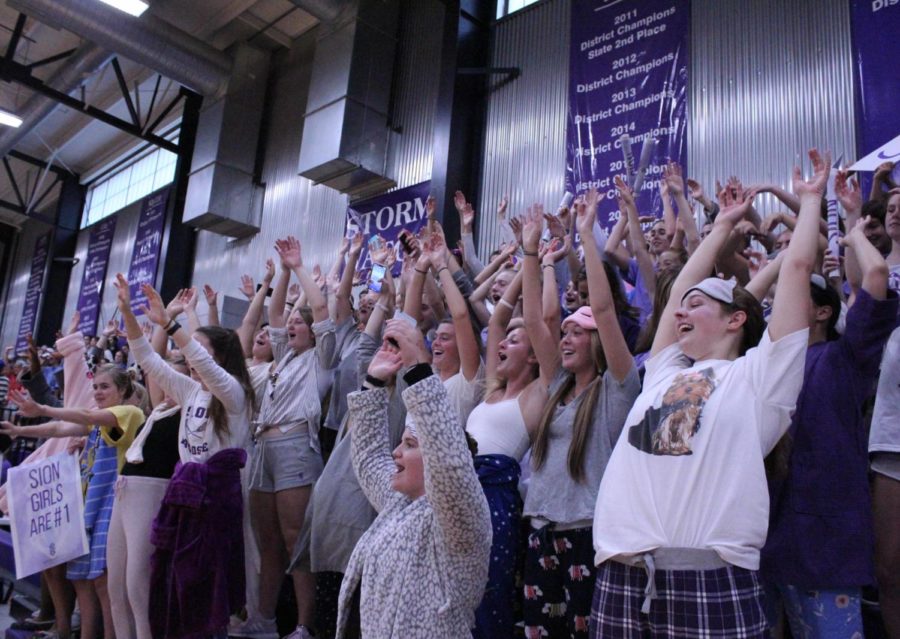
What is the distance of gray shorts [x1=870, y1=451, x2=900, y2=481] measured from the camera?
212cm

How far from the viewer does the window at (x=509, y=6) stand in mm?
7141

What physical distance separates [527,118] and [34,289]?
11.6 m

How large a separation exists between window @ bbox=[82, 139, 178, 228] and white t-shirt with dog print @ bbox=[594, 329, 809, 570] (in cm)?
1096

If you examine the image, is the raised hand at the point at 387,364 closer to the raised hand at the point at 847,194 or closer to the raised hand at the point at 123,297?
the raised hand at the point at 847,194

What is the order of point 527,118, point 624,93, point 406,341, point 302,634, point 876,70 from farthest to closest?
point 527,118, point 624,93, point 876,70, point 302,634, point 406,341

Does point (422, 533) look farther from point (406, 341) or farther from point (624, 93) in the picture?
point (624, 93)

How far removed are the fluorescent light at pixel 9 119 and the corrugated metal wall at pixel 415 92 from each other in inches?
226

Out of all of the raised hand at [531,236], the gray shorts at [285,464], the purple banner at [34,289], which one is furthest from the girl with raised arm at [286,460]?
the purple banner at [34,289]

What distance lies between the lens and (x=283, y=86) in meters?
9.95

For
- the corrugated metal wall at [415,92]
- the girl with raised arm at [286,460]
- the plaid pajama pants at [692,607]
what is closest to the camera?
the plaid pajama pants at [692,607]

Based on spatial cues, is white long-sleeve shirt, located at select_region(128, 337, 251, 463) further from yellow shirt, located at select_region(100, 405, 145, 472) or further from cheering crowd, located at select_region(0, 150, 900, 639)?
yellow shirt, located at select_region(100, 405, 145, 472)

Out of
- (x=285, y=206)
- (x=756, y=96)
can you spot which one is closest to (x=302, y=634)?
(x=756, y=96)

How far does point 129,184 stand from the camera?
13.2m

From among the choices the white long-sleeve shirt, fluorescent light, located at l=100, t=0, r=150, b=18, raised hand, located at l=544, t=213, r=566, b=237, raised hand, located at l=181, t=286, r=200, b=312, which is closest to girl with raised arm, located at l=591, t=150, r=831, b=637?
raised hand, located at l=544, t=213, r=566, b=237
